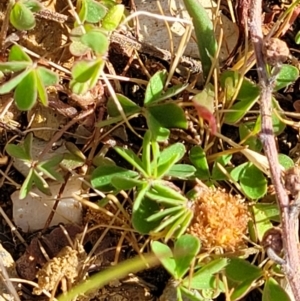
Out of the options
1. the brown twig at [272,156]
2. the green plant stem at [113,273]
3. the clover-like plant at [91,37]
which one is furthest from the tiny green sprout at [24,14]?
the green plant stem at [113,273]

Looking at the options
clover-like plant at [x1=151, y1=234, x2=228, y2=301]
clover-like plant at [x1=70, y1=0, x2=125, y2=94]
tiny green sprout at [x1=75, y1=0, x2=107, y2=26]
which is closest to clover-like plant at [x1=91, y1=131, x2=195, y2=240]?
clover-like plant at [x1=151, y1=234, x2=228, y2=301]

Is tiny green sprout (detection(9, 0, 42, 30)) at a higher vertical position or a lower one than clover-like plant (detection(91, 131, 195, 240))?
higher

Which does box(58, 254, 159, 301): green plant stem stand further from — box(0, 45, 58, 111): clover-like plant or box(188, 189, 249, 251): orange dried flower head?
box(0, 45, 58, 111): clover-like plant

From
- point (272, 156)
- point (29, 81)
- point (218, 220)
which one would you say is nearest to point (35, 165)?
point (29, 81)

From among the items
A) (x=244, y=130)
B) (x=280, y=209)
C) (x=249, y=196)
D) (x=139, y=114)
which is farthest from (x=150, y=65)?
(x=280, y=209)

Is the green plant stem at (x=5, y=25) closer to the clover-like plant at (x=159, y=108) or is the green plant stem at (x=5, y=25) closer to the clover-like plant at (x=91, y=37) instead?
the clover-like plant at (x=91, y=37)

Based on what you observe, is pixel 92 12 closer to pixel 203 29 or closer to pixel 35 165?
pixel 203 29
